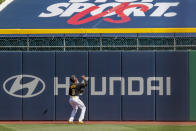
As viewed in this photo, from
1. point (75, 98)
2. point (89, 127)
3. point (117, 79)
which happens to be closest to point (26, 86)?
point (75, 98)

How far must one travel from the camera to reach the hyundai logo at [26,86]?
1839 cm

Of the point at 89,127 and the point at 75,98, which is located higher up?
the point at 75,98

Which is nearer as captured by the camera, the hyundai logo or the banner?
the hyundai logo

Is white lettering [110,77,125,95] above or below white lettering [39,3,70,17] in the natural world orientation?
below

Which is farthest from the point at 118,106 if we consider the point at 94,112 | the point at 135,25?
the point at 135,25

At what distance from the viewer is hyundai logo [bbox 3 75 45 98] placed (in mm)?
18391

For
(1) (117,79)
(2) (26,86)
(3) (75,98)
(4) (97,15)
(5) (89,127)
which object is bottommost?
(5) (89,127)

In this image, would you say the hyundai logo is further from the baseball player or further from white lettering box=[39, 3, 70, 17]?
white lettering box=[39, 3, 70, 17]

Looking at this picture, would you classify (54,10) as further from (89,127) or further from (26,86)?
(89,127)

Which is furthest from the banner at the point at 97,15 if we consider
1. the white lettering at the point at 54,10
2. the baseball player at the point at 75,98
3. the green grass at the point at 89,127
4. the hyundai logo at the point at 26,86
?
the green grass at the point at 89,127

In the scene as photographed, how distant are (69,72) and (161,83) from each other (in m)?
2.98

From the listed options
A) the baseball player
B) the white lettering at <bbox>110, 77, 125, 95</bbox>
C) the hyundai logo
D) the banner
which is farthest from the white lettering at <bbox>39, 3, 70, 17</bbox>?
the baseball player

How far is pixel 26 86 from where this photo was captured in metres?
18.4

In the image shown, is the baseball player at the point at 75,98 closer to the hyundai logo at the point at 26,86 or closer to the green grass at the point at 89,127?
the green grass at the point at 89,127
